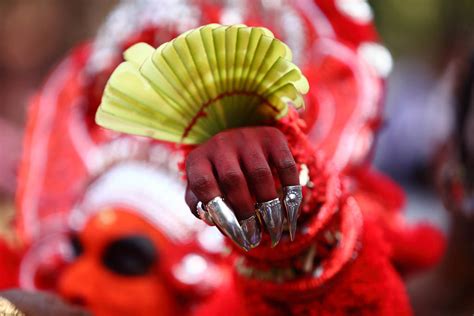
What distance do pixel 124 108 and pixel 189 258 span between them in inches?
14.1

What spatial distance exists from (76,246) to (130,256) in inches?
3.4

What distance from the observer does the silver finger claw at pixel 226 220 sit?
1.78 ft

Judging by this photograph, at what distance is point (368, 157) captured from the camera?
3.44 feet

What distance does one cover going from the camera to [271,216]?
0.56 m

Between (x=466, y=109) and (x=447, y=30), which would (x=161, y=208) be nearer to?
(x=466, y=109)

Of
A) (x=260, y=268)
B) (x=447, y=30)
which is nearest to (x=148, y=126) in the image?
(x=260, y=268)

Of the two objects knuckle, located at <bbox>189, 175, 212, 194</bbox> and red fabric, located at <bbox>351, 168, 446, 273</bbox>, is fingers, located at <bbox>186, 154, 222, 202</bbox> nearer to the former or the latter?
knuckle, located at <bbox>189, 175, 212, 194</bbox>

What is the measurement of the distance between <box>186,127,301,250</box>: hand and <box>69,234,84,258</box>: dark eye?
1.30 ft

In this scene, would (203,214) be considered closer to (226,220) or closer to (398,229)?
(226,220)

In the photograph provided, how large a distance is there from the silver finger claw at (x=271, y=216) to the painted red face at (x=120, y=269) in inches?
14.5

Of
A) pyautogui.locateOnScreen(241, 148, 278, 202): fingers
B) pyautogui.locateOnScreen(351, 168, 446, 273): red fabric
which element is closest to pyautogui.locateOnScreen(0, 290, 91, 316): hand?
pyautogui.locateOnScreen(241, 148, 278, 202): fingers

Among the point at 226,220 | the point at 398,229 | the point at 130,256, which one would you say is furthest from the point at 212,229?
the point at 226,220

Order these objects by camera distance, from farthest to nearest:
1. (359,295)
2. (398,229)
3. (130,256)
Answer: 1. (398,229)
2. (130,256)
3. (359,295)

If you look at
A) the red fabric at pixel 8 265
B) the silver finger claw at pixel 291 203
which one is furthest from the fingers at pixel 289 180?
the red fabric at pixel 8 265
